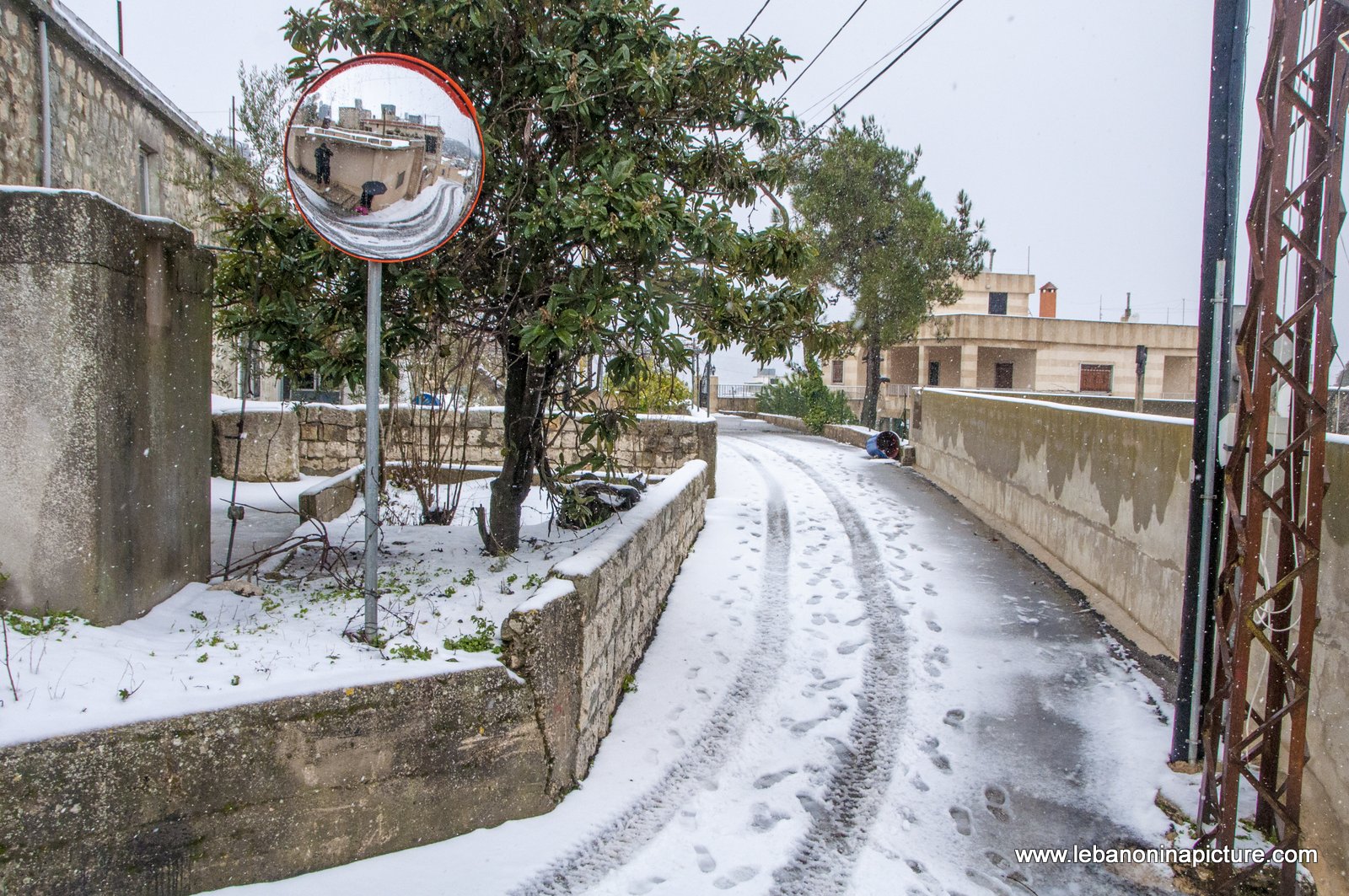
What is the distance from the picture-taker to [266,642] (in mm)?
3598

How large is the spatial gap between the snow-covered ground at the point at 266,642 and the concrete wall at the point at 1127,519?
130 inches

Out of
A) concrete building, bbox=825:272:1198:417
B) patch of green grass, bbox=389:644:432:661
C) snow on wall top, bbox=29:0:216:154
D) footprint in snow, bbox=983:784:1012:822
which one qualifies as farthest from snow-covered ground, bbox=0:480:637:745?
concrete building, bbox=825:272:1198:417

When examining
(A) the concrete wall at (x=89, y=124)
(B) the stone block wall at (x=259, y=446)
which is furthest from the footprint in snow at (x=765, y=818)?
(B) the stone block wall at (x=259, y=446)

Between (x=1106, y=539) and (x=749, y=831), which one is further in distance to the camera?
(x=1106, y=539)

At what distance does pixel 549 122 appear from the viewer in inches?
186

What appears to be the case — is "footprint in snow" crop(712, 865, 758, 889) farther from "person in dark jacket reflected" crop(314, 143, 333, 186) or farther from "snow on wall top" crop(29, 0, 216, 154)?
"snow on wall top" crop(29, 0, 216, 154)

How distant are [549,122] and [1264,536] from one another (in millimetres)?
4008

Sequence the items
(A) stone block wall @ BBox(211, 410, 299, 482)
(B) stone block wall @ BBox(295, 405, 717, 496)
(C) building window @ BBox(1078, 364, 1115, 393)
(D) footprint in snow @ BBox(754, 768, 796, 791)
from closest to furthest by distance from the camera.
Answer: (D) footprint in snow @ BBox(754, 768, 796, 791) → (A) stone block wall @ BBox(211, 410, 299, 482) → (B) stone block wall @ BBox(295, 405, 717, 496) → (C) building window @ BBox(1078, 364, 1115, 393)

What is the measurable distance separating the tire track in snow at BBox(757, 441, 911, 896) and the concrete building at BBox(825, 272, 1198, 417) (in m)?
25.2

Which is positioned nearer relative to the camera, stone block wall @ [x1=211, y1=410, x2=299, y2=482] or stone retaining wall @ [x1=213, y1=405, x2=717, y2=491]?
stone block wall @ [x1=211, y1=410, x2=299, y2=482]

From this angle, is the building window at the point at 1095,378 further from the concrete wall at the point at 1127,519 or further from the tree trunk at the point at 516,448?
the tree trunk at the point at 516,448

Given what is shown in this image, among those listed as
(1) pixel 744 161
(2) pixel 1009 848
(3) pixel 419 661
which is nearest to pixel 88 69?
(1) pixel 744 161

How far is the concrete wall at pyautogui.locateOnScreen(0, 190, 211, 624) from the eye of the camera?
318 centimetres

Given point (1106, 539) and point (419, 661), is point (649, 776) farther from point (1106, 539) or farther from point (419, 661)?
point (1106, 539)
